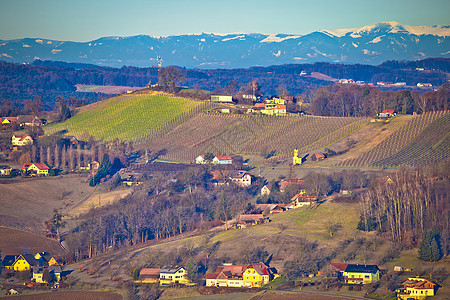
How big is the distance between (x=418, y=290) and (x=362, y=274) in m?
4.52

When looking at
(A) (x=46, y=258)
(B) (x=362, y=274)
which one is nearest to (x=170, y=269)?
(A) (x=46, y=258)

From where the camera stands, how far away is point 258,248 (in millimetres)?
54688

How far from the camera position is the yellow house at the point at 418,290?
43.8 m

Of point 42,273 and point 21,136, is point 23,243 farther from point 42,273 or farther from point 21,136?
point 21,136

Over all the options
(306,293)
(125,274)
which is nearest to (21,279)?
(125,274)

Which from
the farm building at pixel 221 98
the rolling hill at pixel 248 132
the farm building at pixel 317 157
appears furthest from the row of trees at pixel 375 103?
the farm building at pixel 317 157

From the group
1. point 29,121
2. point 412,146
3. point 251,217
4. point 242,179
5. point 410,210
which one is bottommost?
point 251,217

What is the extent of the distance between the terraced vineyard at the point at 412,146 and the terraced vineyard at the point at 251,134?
802 cm

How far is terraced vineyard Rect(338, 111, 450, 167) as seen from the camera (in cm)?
7688

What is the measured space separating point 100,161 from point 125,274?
118ft

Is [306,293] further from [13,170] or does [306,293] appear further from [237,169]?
[13,170]

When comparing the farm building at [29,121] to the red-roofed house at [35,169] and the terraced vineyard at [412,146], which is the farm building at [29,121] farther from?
the terraced vineyard at [412,146]

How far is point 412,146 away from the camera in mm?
80938

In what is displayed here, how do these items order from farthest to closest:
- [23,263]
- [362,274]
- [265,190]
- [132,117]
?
[132,117] < [265,190] < [23,263] < [362,274]
